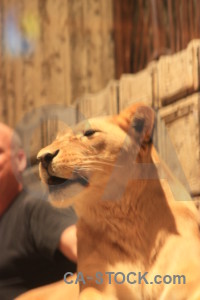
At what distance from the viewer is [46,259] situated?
91 centimetres

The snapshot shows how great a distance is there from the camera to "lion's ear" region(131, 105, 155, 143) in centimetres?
80

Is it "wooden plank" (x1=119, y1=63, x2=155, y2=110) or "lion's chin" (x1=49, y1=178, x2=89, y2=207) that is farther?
"wooden plank" (x1=119, y1=63, x2=155, y2=110)

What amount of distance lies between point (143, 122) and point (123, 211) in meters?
0.14

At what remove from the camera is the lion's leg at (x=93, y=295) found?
77 cm

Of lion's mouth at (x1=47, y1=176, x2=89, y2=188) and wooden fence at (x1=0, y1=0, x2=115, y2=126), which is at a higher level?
wooden fence at (x1=0, y1=0, x2=115, y2=126)

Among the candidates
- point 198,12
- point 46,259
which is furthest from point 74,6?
point 46,259

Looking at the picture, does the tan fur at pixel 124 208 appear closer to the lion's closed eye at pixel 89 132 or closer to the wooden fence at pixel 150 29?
the lion's closed eye at pixel 89 132


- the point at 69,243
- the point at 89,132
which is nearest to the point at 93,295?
the point at 69,243

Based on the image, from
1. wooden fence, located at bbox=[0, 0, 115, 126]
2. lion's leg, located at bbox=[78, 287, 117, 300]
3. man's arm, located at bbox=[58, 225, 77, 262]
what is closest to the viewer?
lion's leg, located at bbox=[78, 287, 117, 300]

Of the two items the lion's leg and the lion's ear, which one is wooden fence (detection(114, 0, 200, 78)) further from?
the lion's leg

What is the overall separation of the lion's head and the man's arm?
0.11 metres

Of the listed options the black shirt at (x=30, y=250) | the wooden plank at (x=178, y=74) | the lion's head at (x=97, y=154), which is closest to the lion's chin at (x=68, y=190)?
the lion's head at (x=97, y=154)

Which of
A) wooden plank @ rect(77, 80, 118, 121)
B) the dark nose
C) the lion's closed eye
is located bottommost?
the dark nose

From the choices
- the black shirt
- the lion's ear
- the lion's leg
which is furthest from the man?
the lion's ear
